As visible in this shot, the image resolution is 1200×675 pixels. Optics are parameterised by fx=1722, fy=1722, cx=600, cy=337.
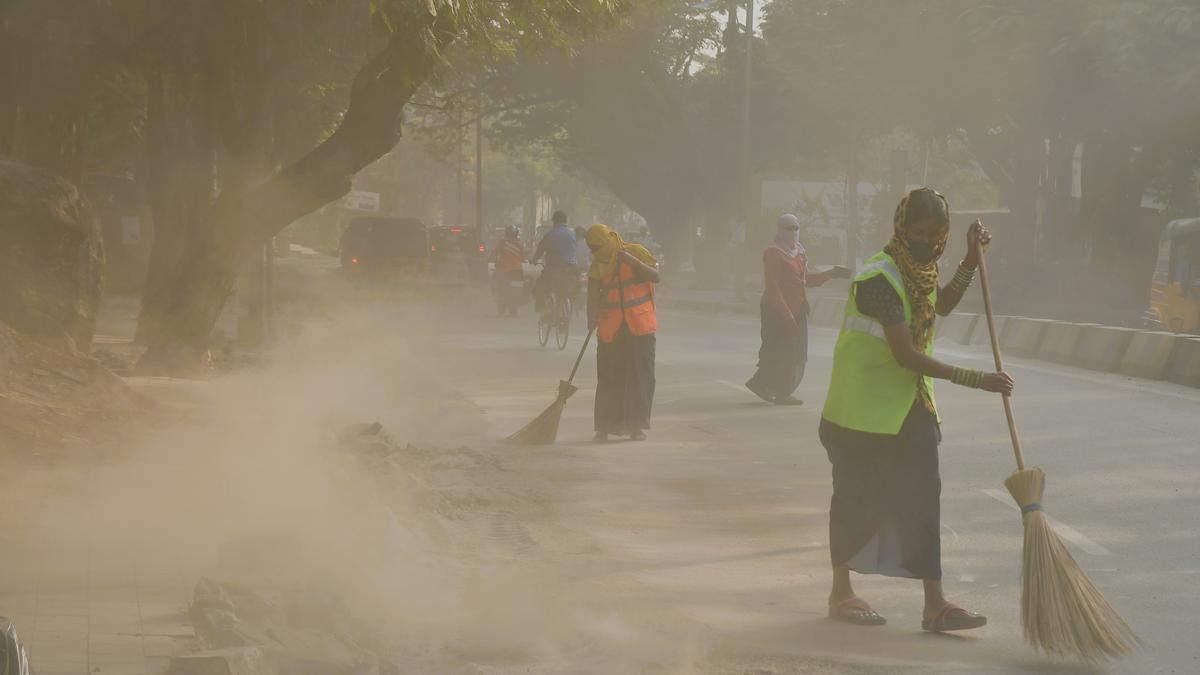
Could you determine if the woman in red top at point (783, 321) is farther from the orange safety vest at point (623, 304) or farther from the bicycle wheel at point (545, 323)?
the bicycle wheel at point (545, 323)

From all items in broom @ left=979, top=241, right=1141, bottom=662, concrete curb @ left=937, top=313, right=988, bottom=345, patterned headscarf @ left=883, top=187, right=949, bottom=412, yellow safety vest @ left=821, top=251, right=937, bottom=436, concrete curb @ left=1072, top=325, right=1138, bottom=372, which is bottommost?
concrete curb @ left=937, top=313, right=988, bottom=345

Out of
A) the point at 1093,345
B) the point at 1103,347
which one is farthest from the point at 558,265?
the point at 1103,347

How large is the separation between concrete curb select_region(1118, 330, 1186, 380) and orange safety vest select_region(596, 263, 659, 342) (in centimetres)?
839

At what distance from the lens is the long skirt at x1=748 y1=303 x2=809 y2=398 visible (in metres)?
15.4

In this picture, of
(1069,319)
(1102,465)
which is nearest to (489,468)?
(1102,465)

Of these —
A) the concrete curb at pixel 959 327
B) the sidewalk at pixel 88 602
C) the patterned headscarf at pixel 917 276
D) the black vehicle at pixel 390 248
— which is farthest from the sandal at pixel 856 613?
the black vehicle at pixel 390 248

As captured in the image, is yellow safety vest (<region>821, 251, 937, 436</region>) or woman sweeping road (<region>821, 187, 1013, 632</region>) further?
yellow safety vest (<region>821, 251, 937, 436</region>)

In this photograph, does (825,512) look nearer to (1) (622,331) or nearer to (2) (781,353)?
(1) (622,331)

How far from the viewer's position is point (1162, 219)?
39.2m

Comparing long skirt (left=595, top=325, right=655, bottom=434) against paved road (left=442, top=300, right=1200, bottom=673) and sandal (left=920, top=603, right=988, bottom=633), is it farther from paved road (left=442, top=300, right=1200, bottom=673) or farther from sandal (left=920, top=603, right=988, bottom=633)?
sandal (left=920, top=603, right=988, bottom=633)

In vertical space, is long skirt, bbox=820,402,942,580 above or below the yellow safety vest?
below

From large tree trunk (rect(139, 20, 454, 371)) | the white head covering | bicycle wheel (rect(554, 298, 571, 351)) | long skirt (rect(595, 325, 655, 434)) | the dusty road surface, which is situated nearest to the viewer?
the dusty road surface

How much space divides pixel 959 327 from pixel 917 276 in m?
19.4

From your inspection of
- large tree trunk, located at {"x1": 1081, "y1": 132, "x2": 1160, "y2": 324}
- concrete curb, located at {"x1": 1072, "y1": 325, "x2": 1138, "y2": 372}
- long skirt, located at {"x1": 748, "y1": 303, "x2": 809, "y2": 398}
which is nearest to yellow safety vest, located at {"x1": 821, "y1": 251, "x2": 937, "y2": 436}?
long skirt, located at {"x1": 748, "y1": 303, "x2": 809, "y2": 398}
